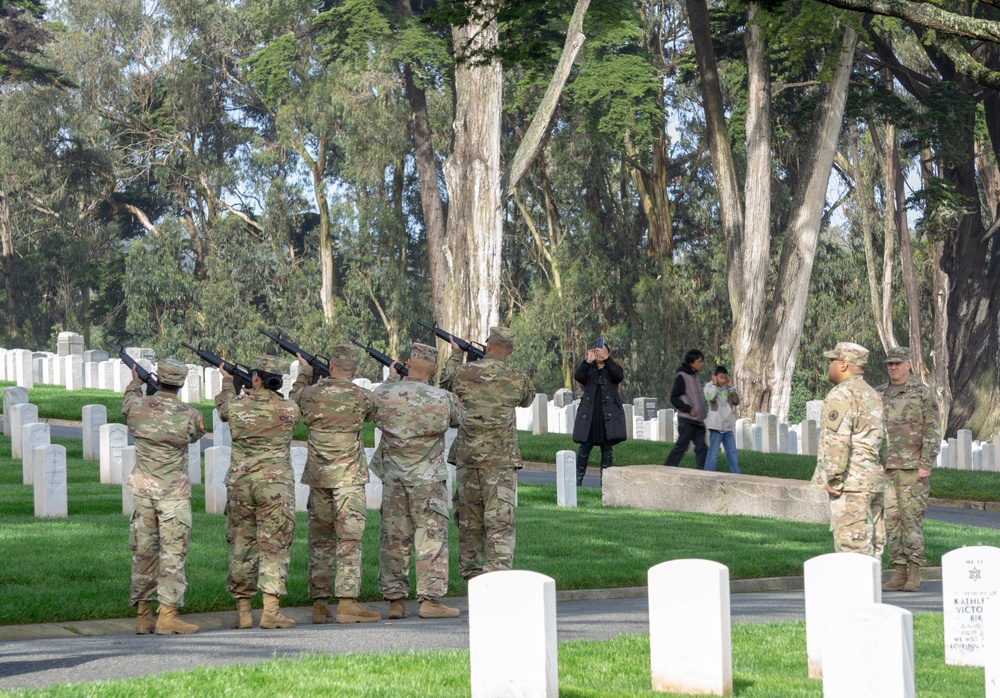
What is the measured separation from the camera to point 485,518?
10.6m

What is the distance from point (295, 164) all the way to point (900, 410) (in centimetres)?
4212

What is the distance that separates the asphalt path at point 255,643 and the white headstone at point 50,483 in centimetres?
401

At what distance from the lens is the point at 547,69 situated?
37.1m

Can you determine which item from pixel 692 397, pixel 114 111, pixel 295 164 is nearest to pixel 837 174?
pixel 295 164

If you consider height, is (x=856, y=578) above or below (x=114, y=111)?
below

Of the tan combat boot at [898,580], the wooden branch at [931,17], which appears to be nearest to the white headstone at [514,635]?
the tan combat boot at [898,580]

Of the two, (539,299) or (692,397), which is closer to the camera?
(692,397)

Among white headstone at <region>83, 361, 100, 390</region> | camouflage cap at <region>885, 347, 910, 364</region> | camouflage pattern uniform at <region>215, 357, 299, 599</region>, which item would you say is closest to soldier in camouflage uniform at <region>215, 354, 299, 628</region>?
camouflage pattern uniform at <region>215, 357, 299, 599</region>

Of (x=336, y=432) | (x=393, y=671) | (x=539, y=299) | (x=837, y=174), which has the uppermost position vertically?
(x=837, y=174)

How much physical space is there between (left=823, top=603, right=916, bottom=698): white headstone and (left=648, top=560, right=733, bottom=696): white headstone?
0.67 meters

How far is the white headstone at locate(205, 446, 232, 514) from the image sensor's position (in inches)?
A: 555

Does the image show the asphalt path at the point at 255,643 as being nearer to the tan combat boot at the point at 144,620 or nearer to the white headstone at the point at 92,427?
the tan combat boot at the point at 144,620

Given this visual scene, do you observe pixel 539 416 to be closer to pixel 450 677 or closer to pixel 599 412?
pixel 599 412

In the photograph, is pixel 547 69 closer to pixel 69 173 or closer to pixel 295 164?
pixel 295 164
